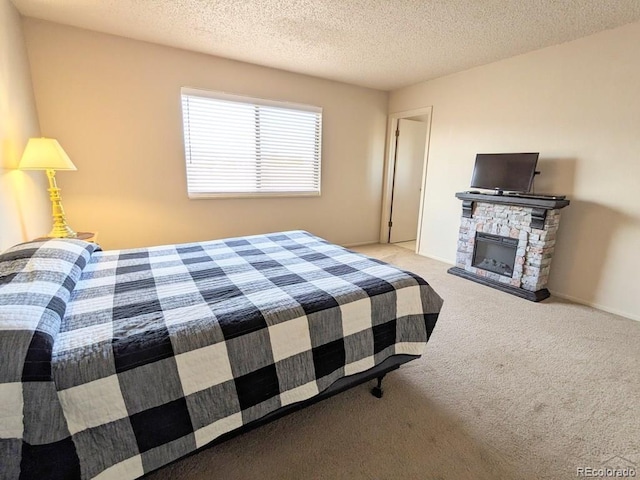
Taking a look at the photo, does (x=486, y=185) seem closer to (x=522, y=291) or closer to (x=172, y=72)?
(x=522, y=291)

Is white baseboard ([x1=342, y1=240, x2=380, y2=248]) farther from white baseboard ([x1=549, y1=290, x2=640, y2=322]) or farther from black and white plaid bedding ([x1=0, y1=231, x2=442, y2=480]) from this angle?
black and white plaid bedding ([x1=0, y1=231, x2=442, y2=480])

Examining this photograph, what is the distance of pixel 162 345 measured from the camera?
1.01 meters

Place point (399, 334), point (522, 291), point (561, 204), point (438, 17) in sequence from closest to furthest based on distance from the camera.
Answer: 1. point (399, 334)
2. point (438, 17)
3. point (561, 204)
4. point (522, 291)

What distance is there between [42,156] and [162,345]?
6.81ft

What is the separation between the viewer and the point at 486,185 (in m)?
3.31

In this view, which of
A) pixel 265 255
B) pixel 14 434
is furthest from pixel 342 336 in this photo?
pixel 14 434

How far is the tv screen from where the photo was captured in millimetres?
2966

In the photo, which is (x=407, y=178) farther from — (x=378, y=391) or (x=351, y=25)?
(x=378, y=391)

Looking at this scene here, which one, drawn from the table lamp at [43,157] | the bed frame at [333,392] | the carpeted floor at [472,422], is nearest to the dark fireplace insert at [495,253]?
the carpeted floor at [472,422]

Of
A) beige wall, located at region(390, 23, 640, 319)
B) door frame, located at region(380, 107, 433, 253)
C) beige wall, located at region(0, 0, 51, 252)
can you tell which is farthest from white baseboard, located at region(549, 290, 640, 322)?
beige wall, located at region(0, 0, 51, 252)

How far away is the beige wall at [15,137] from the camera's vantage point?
81.0 inches

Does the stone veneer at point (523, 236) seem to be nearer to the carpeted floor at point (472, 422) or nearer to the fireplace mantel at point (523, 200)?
the fireplace mantel at point (523, 200)

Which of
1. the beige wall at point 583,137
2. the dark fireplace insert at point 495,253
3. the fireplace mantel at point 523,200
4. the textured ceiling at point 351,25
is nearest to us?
the textured ceiling at point 351,25

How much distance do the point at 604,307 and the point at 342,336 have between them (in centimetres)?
292
